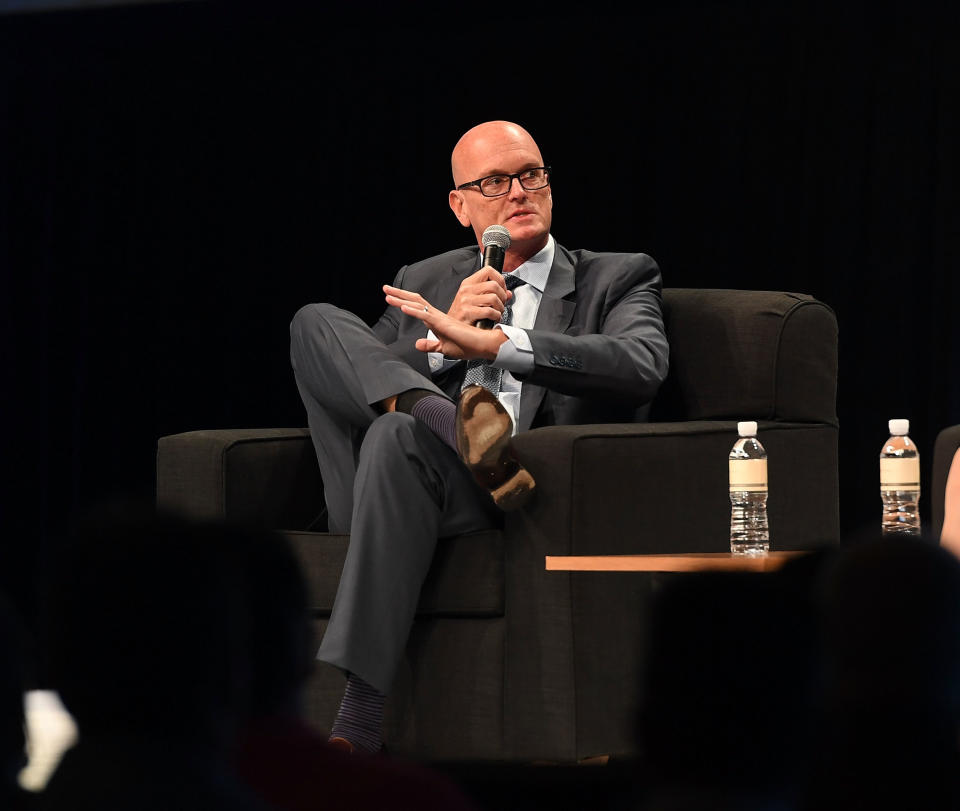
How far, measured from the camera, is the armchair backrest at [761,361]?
273cm

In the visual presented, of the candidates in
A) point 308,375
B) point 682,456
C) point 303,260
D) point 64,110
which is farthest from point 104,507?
point 64,110

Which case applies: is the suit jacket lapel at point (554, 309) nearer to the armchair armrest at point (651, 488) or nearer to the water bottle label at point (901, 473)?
the armchair armrest at point (651, 488)

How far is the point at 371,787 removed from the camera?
784 millimetres

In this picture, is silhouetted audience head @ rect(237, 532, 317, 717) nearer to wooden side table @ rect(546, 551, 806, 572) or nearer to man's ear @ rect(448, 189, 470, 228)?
wooden side table @ rect(546, 551, 806, 572)

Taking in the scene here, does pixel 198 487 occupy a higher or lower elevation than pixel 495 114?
lower

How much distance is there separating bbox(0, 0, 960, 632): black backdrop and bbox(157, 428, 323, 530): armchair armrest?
1508 mm

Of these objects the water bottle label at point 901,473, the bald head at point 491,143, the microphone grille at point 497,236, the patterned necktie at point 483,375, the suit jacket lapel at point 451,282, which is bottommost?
the water bottle label at point 901,473

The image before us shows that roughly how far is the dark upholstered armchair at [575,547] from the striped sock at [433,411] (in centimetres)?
12

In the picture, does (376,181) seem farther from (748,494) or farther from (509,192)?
(748,494)

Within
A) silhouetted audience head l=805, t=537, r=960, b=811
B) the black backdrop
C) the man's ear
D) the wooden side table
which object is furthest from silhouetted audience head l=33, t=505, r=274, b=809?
the black backdrop

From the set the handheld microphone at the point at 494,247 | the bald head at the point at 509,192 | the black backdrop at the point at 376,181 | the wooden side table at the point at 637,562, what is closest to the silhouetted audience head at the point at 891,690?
the wooden side table at the point at 637,562

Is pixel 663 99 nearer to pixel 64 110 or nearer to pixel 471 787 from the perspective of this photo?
pixel 64 110

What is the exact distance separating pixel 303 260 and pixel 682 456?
2215mm

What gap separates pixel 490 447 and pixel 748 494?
1.61ft
